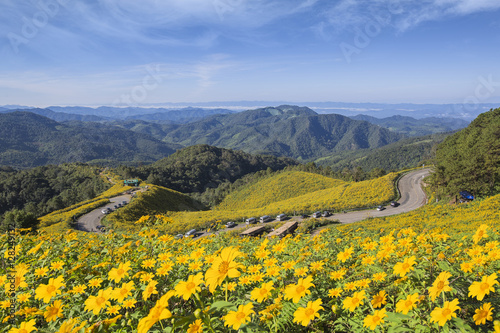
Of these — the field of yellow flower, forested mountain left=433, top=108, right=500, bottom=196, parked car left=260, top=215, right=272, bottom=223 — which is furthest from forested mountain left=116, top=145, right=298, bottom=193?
the field of yellow flower

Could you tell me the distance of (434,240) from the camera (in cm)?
429

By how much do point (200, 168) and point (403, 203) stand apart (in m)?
119

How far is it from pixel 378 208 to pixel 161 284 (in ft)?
130

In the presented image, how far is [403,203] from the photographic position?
3841 cm

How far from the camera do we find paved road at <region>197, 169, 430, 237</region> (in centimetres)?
3366

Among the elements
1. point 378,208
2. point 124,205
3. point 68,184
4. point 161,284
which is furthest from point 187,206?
point 68,184

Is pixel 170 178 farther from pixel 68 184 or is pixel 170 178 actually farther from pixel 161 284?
pixel 161 284

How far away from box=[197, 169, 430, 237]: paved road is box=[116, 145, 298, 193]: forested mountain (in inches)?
2305

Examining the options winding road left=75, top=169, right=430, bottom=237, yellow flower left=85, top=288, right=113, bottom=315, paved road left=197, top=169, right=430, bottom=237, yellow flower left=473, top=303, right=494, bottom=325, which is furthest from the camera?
paved road left=197, top=169, right=430, bottom=237

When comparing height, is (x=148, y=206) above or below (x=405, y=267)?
below

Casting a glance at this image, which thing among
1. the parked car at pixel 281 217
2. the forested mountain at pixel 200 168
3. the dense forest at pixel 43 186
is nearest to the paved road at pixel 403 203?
the parked car at pixel 281 217

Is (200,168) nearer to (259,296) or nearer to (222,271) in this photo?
(259,296)

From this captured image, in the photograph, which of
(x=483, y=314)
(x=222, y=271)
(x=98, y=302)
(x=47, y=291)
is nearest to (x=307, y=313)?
(x=222, y=271)

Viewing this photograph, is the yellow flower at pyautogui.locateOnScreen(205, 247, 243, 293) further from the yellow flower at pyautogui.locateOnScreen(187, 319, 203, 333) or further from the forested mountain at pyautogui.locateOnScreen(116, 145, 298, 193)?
the forested mountain at pyautogui.locateOnScreen(116, 145, 298, 193)
